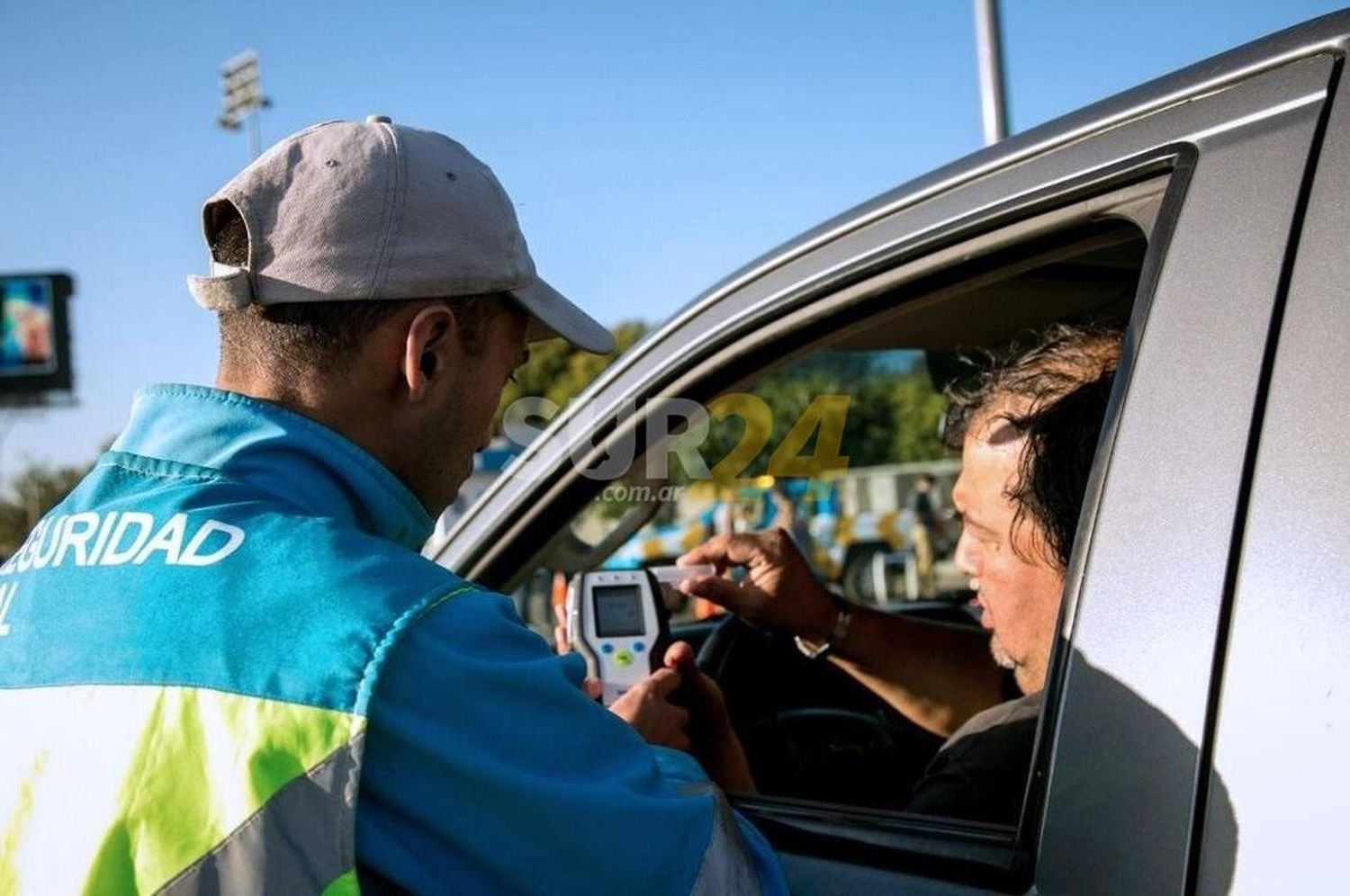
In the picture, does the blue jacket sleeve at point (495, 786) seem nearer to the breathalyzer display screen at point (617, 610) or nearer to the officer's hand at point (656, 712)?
the officer's hand at point (656, 712)

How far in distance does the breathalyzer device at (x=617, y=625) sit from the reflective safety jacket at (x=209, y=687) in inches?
37.3

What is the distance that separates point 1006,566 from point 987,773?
0.43 m

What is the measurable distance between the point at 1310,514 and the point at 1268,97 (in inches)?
16.6

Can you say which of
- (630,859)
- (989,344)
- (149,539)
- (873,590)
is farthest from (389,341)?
(873,590)

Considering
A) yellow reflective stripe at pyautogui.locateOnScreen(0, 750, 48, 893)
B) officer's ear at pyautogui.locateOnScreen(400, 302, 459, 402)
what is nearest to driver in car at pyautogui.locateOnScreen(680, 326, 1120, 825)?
officer's ear at pyautogui.locateOnScreen(400, 302, 459, 402)

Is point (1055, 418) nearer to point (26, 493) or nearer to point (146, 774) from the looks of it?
point (146, 774)

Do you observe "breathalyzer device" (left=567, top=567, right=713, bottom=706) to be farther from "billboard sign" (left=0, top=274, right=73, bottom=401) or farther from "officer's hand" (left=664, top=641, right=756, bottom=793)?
"billboard sign" (left=0, top=274, right=73, bottom=401)

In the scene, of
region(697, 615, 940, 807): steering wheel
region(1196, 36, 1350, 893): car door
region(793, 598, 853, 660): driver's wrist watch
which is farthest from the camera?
region(697, 615, 940, 807): steering wheel

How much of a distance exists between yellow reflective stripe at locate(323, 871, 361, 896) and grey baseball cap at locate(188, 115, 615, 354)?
25.2 inches

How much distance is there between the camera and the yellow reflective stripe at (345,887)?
44.7 inches

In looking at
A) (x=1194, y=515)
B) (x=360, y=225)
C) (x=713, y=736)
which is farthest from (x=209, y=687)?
(x=713, y=736)

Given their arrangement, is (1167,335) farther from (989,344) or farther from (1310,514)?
(989,344)

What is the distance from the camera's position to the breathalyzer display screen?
7.65 feet

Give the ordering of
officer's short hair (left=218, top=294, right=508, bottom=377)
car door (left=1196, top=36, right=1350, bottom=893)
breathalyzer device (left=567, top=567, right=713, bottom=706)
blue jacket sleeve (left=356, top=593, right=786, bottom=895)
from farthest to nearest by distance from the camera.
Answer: breathalyzer device (left=567, top=567, right=713, bottom=706) < officer's short hair (left=218, top=294, right=508, bottom=377) < blue jacket sleeve (left=356, top=593, right=786, bottom=895) < car door (left=1196, top=36, right=1350, bottom=893)
